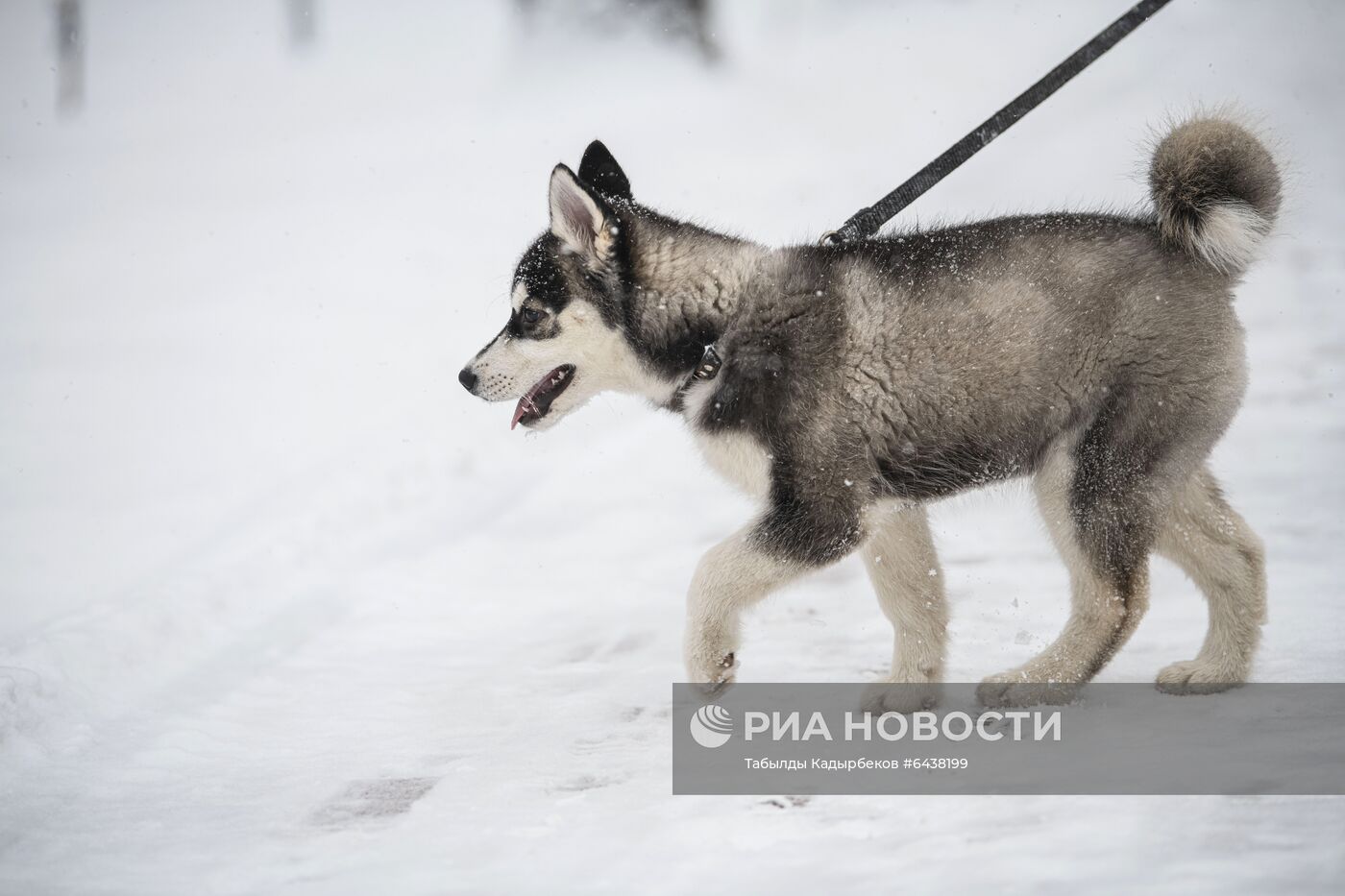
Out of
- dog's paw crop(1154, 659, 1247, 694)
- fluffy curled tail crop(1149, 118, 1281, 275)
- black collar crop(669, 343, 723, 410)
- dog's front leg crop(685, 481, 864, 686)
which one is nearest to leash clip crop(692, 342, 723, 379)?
black collar crop(669, 343, 723, 410)

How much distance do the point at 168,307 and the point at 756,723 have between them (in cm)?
847

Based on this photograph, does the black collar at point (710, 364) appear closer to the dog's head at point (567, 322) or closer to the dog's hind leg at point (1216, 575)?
the dog's head at point (567, 322)

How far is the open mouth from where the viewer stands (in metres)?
4.14

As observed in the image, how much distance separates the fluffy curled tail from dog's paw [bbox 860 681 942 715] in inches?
70.4

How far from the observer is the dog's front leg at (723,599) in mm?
3613

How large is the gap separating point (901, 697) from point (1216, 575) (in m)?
1.23

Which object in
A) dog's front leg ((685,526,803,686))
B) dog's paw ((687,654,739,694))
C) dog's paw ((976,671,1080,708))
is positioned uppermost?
dog's front leg ((685,526,803,686))

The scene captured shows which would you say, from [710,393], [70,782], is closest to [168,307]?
[70,782]

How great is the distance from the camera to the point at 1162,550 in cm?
411

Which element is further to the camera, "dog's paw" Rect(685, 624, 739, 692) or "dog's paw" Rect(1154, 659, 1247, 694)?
"dog's paw" Rect(1154, 659, 1247, 694)

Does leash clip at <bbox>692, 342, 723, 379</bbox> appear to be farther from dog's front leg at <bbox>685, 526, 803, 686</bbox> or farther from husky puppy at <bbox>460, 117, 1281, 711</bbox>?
dog's front leg at <bbox>685, 526, 803, 686</bbox>

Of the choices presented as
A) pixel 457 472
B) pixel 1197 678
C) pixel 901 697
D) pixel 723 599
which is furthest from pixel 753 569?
pixel 457 472

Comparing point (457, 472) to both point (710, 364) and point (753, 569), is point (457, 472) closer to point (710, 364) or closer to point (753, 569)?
point (710, 364)

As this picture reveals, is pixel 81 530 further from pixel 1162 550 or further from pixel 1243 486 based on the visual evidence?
pixel 1243 486
